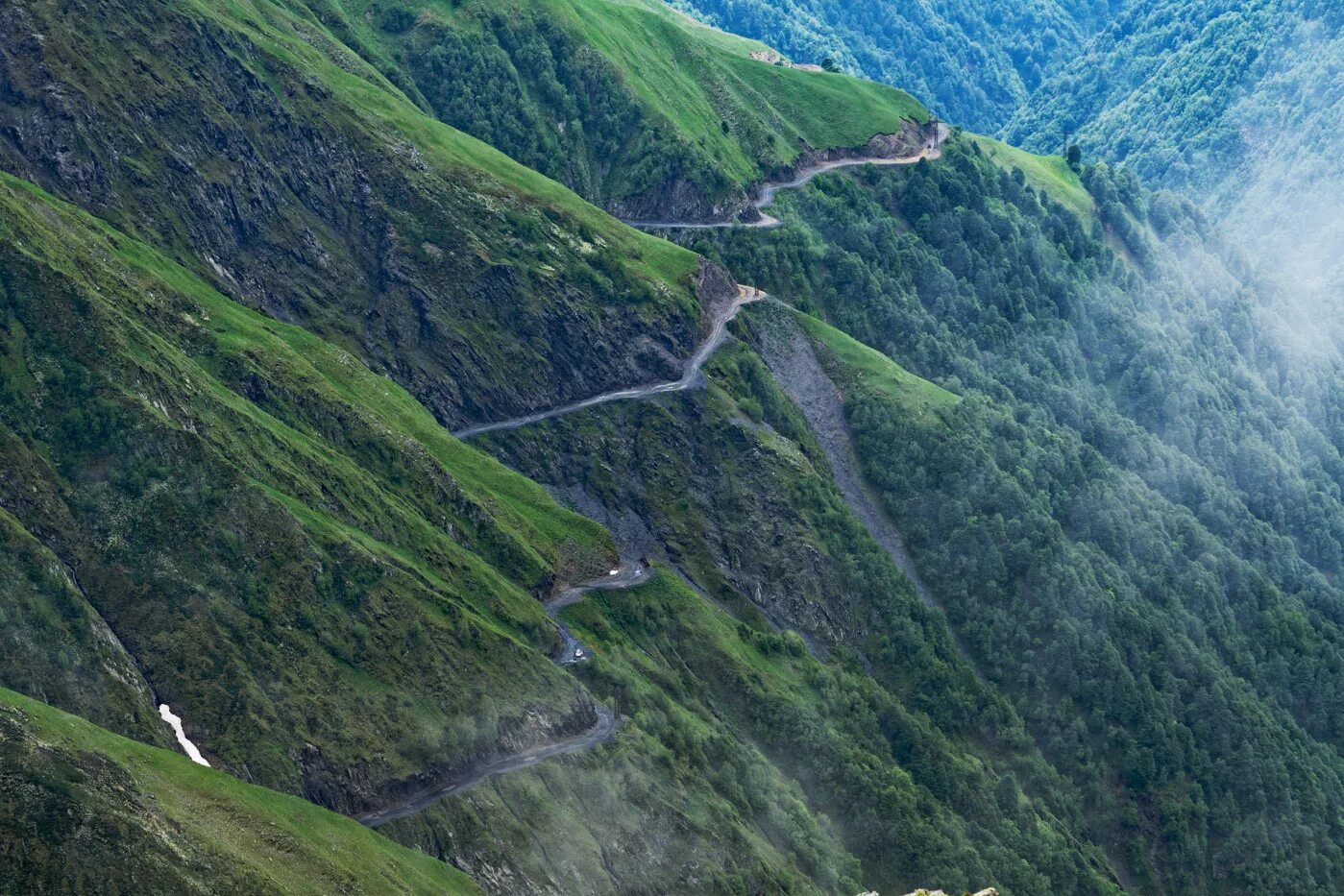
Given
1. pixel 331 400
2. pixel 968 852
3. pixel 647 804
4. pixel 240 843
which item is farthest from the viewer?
pixel 968 852

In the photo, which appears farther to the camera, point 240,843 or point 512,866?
point 512,866

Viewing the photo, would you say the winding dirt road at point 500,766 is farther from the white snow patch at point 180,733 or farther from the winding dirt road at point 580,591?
the white snow patch at point 180,733

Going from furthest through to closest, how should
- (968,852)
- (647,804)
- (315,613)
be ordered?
(968,852) → (647,804) → (315,613)

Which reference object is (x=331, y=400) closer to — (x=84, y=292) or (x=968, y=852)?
(x=84, y=292)

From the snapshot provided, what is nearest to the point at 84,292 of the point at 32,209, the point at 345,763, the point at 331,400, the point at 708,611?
the point at 32,209

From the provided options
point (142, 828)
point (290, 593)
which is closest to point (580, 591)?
point (290, 593)

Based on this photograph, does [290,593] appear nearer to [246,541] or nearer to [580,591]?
[246,541]

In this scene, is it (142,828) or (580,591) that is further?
(580,591)
